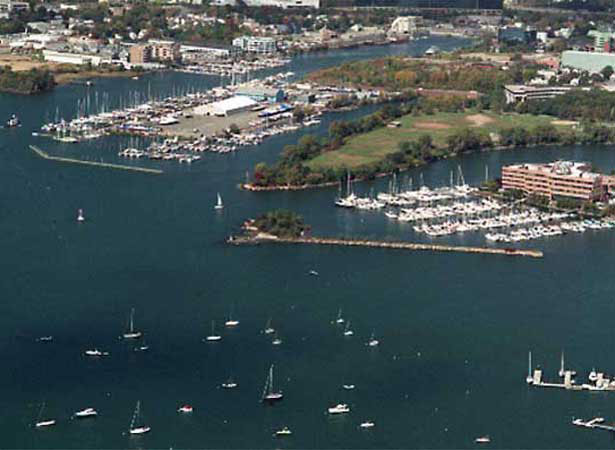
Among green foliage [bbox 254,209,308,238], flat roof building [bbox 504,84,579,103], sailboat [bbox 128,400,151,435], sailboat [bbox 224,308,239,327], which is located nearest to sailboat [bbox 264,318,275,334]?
sailboat [bbox 224,308,239,327]

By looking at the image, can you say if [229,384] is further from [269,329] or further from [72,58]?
[72,58]

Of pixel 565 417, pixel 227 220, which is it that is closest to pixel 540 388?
pixel 565 417

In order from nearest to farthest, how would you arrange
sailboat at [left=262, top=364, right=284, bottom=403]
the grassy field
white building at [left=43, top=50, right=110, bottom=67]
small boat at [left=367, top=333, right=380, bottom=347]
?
sailboat at [left=262, top=364, right=284, bottom=403], small boat at [left=367, top=333, right=380, bottom=347], the grassy field, white building at [left=43, top=50, right=110, bottom=67]

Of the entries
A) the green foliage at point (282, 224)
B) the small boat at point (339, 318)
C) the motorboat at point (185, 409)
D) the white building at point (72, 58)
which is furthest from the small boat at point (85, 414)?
the white building at point (72, 58)

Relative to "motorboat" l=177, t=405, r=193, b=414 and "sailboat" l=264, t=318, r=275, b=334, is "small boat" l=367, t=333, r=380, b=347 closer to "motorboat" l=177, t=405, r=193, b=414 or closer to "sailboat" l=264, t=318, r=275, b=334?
"sailboat" l=264, t=318, r=275, b=334

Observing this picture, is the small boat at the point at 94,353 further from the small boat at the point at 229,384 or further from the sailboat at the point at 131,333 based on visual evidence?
the small boat at the point at 229,384

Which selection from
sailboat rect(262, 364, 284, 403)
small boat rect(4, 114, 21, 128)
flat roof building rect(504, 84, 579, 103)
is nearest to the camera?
sailboat rect(262, 364, 284, 403)
